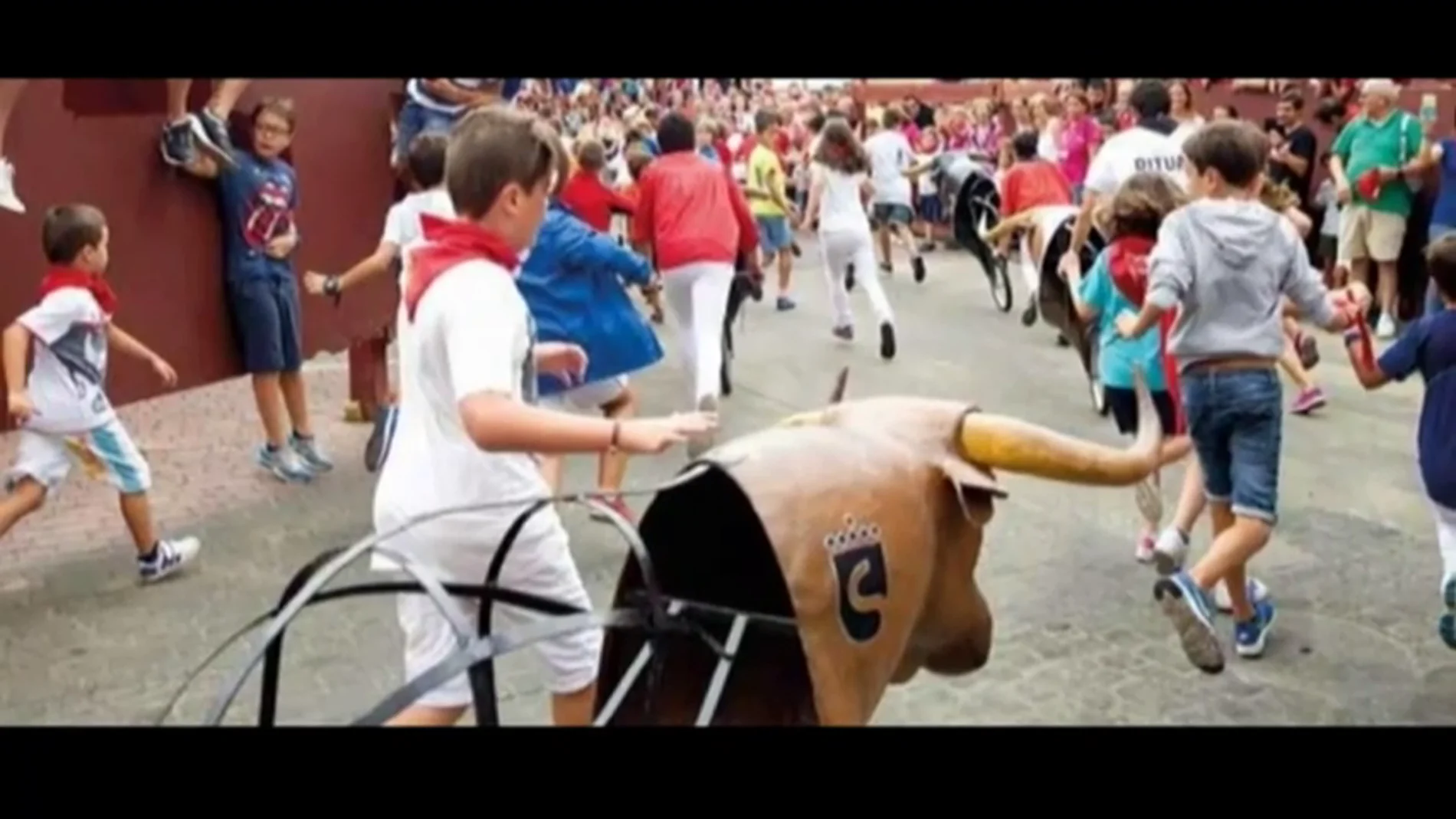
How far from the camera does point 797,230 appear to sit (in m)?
10.6

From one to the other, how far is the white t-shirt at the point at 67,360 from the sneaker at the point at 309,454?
1.46 meters

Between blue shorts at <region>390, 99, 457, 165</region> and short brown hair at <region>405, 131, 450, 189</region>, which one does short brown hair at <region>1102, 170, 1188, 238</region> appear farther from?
blue shorts at <region>390, 99, 457, 165</region>

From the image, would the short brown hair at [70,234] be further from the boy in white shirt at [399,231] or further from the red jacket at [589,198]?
the red jacket at [589,198]

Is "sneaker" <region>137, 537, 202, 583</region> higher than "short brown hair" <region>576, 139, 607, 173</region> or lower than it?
lower

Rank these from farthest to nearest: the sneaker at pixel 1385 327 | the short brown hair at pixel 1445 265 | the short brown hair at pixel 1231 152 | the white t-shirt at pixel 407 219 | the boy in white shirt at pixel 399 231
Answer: the sneaker at pixel 1385 327
the white t-shirt at pixel 407 219
the boy in white shirt at pixel 399 231
the short brown hair at pixel 1231 152
the short brown hair at pixel 1445 265

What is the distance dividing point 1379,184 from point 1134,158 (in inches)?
99.0

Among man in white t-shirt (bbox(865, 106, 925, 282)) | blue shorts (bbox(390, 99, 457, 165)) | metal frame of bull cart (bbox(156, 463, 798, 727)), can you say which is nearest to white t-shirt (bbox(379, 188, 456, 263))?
blue shorts (bbox(390, 99, 457, 165))

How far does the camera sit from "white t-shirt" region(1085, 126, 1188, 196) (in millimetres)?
5996

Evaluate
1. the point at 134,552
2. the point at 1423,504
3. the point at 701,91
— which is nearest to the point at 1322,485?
the point at 1423,504

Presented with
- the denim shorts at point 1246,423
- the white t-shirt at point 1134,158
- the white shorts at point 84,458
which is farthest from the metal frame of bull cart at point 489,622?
the white t-shirt at point 1134,158

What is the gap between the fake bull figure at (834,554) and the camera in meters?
2.28

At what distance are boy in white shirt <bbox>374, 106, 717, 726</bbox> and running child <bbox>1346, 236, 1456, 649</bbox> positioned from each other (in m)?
1.89

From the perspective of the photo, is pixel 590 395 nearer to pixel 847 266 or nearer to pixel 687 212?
pixel 687 212
